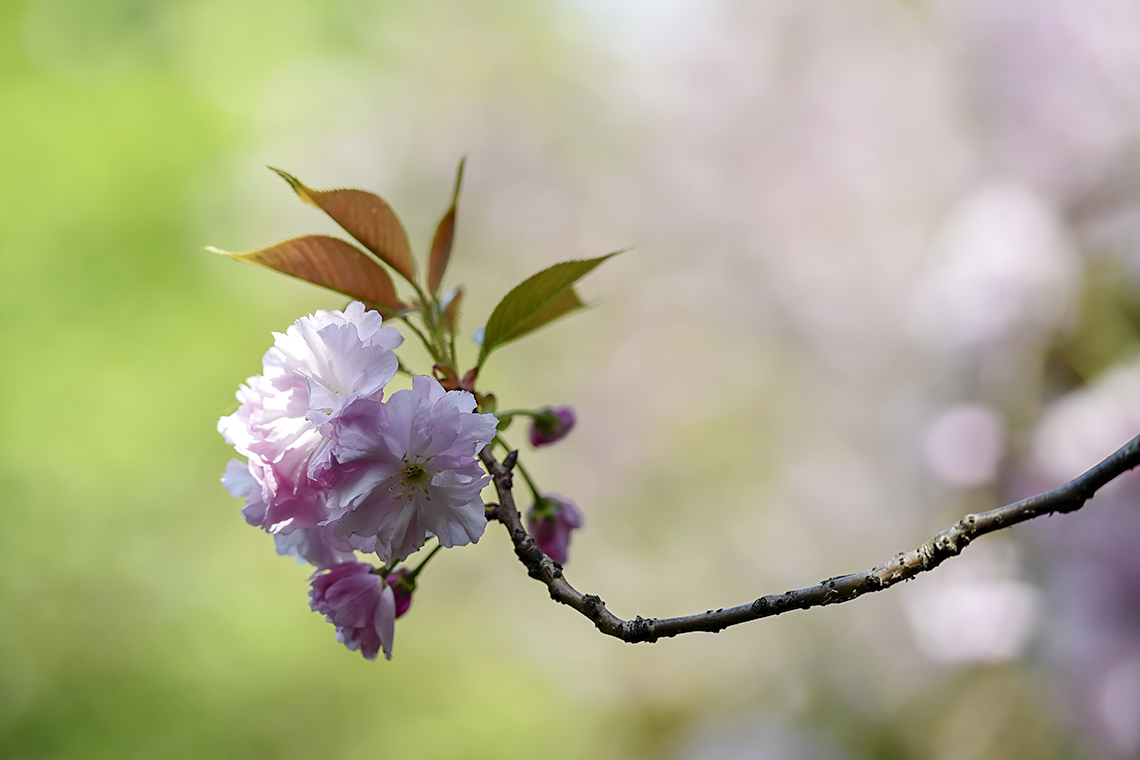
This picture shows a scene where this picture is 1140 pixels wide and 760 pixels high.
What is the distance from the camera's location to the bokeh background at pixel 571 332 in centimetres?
220

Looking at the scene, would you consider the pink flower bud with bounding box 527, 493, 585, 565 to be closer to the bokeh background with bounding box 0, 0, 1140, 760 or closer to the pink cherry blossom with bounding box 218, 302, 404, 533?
the pink cherry blossom with bounding box 218, 302, 404, 533

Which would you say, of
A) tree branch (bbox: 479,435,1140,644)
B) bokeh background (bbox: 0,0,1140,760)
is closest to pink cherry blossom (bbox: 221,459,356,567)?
tree branch (bbox: 479,435,1140,644)

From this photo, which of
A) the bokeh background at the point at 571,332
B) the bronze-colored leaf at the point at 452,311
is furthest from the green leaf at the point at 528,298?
the bokeh background at the point at 571,332

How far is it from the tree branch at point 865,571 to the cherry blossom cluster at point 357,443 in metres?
0.05

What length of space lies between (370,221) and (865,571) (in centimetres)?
32

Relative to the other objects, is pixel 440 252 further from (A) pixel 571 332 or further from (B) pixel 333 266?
(A) pixel 571 332

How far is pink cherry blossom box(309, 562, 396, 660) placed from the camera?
0.42 m

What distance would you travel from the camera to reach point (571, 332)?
302 centimetres

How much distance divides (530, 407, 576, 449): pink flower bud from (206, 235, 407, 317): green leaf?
11 cm

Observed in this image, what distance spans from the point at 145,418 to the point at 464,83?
5.70 feet

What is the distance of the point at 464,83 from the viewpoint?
3.24 meters

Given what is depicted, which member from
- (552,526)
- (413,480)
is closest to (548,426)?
(552,526)

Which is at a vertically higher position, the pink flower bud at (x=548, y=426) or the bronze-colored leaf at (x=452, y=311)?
the bronze-colored leaf at (x=452, y=311)

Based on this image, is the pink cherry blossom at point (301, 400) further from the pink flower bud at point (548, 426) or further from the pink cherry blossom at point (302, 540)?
the pink flower bud at point (548, 426)
